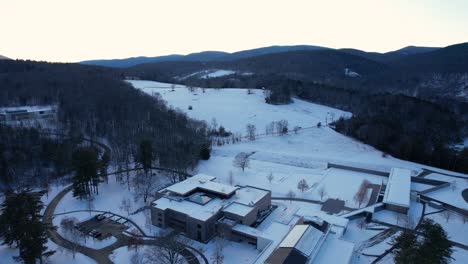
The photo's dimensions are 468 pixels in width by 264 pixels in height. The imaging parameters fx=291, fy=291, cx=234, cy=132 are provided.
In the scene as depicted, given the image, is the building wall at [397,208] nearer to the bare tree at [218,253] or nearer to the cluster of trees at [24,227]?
the bare tree at [218,253]

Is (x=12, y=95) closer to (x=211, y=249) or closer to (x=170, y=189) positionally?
(x=170, y=189)

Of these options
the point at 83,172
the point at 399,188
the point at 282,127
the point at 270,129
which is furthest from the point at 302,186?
the point at 282,127

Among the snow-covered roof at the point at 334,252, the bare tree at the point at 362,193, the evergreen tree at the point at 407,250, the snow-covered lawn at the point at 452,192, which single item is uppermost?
the evergreen tree at the point at 407,250

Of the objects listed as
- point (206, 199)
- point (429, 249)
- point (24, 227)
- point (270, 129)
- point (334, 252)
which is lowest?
point (334, 252)

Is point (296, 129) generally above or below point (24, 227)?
below

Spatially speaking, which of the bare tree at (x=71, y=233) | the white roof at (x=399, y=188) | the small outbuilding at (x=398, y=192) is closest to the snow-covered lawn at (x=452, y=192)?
the white roof at (x=399, y=188)

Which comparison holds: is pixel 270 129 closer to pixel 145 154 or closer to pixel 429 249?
pixel 145 154
